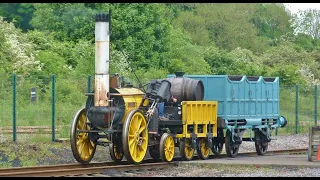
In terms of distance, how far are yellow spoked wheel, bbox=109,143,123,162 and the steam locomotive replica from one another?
3 cm

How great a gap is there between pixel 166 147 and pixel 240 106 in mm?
4330

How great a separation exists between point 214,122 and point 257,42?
53437 mm

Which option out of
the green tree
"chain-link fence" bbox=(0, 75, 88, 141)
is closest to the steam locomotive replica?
"chain-link fence" bbox=(0, 75, 88, 141)

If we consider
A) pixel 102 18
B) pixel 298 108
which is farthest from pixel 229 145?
pixel 298 108

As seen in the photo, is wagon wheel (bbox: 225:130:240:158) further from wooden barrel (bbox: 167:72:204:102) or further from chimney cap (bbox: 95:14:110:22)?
chimney cap (bbox: 95:14:110:22)

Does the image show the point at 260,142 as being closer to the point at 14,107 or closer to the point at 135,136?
the point at 135,136

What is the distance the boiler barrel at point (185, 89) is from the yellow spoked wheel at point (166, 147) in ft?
5.55

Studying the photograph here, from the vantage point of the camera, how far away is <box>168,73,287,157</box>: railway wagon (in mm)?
24484

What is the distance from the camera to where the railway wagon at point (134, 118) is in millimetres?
20469

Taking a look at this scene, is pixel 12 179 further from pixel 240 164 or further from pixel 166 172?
pixel 240 164

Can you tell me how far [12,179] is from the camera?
1596 cm

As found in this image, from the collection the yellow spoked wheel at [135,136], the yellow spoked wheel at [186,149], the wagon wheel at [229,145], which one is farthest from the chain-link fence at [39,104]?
the yellow spoked wheel at [135,136]

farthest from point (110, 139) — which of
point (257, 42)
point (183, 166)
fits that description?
point (257, 42)

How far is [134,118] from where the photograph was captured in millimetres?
20406
